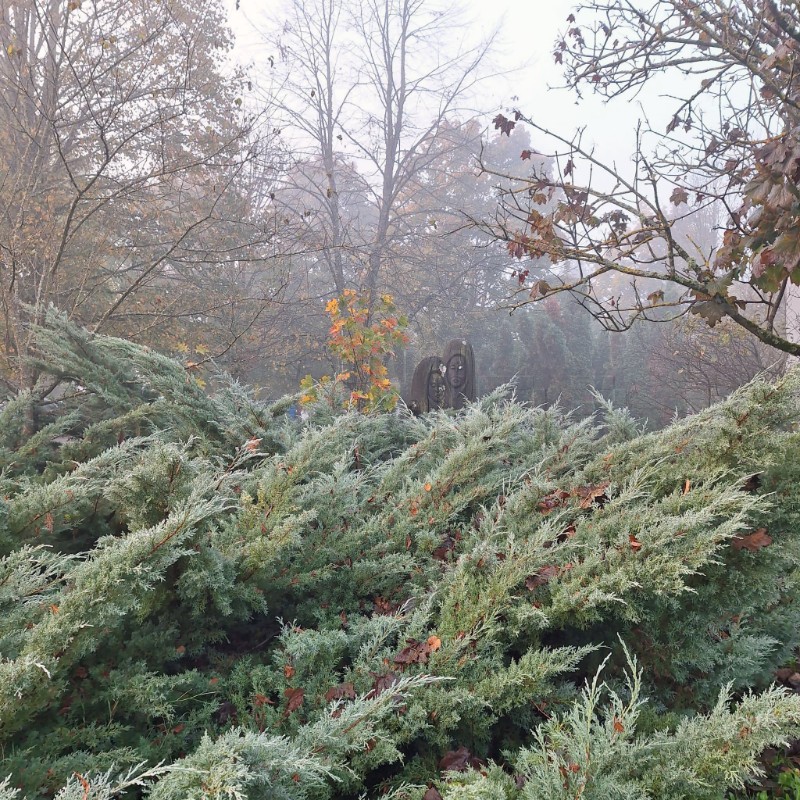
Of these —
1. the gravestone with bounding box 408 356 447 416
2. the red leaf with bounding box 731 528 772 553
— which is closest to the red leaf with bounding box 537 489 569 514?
the red leaf with bounding box 731 528 772 553

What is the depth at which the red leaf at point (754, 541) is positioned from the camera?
71.8 inches

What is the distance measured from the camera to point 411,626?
1.77 metres

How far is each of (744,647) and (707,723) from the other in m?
0.72

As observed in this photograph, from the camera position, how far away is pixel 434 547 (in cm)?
223

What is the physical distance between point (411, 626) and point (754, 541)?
1.08 meters

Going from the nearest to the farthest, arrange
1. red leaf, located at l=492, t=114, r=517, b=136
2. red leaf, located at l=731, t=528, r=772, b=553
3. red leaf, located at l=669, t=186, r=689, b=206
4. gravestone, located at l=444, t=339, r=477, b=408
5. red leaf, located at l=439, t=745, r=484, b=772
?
red leaf, located at l=439, t=745, r=484, b=772, red leaf, located at l=731, t=528, r=772, b=553, red leaf, located at l=669, t=186, r=689, b=206, red leaf, located at l=492, t=114, r=517, b=136, gravestone, located at l=444, t=339, r=477, b=408

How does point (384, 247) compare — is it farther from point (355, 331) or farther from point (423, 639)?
point (423, 639)

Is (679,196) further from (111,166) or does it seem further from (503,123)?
(111,166)

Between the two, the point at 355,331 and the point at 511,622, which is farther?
the point at 355,331

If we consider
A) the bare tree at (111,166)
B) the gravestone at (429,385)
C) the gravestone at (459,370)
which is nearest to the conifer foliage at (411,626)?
the bare tree at (111,166)

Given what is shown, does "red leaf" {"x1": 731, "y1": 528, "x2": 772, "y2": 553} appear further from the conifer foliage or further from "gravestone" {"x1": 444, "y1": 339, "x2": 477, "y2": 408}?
"gravestone" {"x1": 444, "y1": 339, "x2": 477, "y2": 408}

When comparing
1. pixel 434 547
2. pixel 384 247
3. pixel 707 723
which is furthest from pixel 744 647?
pixel 384 247

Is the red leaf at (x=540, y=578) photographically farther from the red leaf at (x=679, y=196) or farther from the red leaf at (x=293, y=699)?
the red leaf at (x=679, y=196)

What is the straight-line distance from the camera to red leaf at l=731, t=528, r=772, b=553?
1.82 meters
